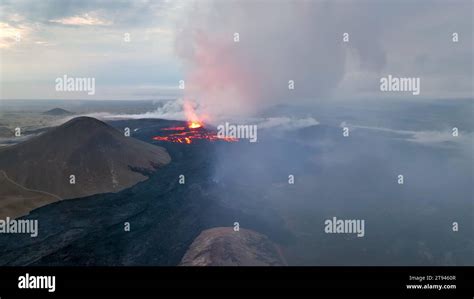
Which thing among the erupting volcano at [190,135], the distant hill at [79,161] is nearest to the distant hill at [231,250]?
the distant hill at [79,161]

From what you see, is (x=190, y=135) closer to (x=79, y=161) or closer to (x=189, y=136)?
(x=189, y=136)

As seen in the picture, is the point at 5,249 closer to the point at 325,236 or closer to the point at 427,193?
the point at 325,236

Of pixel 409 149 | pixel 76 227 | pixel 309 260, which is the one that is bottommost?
pixel 309 260

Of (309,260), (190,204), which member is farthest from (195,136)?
(309,260)

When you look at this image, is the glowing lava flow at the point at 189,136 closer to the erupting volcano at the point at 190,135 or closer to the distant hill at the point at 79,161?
the erupting volcano at the point at 190,135

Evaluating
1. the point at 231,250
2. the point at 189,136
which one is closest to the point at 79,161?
the point at 231,250
